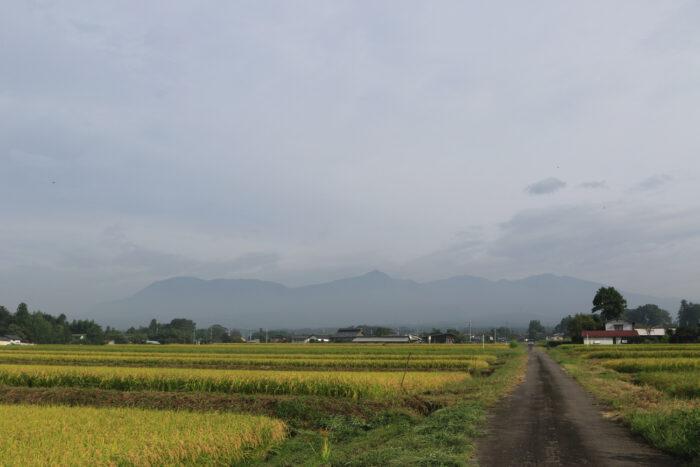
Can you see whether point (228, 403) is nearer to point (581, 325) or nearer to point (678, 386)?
point (678, 386)

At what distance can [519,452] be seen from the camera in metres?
10.9

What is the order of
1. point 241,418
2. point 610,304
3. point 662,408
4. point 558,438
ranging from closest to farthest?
point 558,438 → point 241,418 → point 662,408 → point 610,304

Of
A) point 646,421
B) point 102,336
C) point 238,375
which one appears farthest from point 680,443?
point 102,336

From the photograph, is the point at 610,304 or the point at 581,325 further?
the point at 610,304

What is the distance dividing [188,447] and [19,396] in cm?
1593

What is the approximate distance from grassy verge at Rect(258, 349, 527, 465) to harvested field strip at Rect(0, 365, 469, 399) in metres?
2.76

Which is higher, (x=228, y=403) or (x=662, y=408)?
(x=662, y=408)

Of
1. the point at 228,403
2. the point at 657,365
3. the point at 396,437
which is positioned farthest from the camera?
the point at 657,365

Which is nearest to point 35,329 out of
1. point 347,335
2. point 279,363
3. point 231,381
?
point 347,335

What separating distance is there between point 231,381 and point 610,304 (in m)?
126

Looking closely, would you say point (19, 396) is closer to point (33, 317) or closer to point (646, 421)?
point (646, 421)

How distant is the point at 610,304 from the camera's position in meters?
124

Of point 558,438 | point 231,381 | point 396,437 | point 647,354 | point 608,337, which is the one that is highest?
point 558,438

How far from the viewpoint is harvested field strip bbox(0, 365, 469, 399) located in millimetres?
21109
